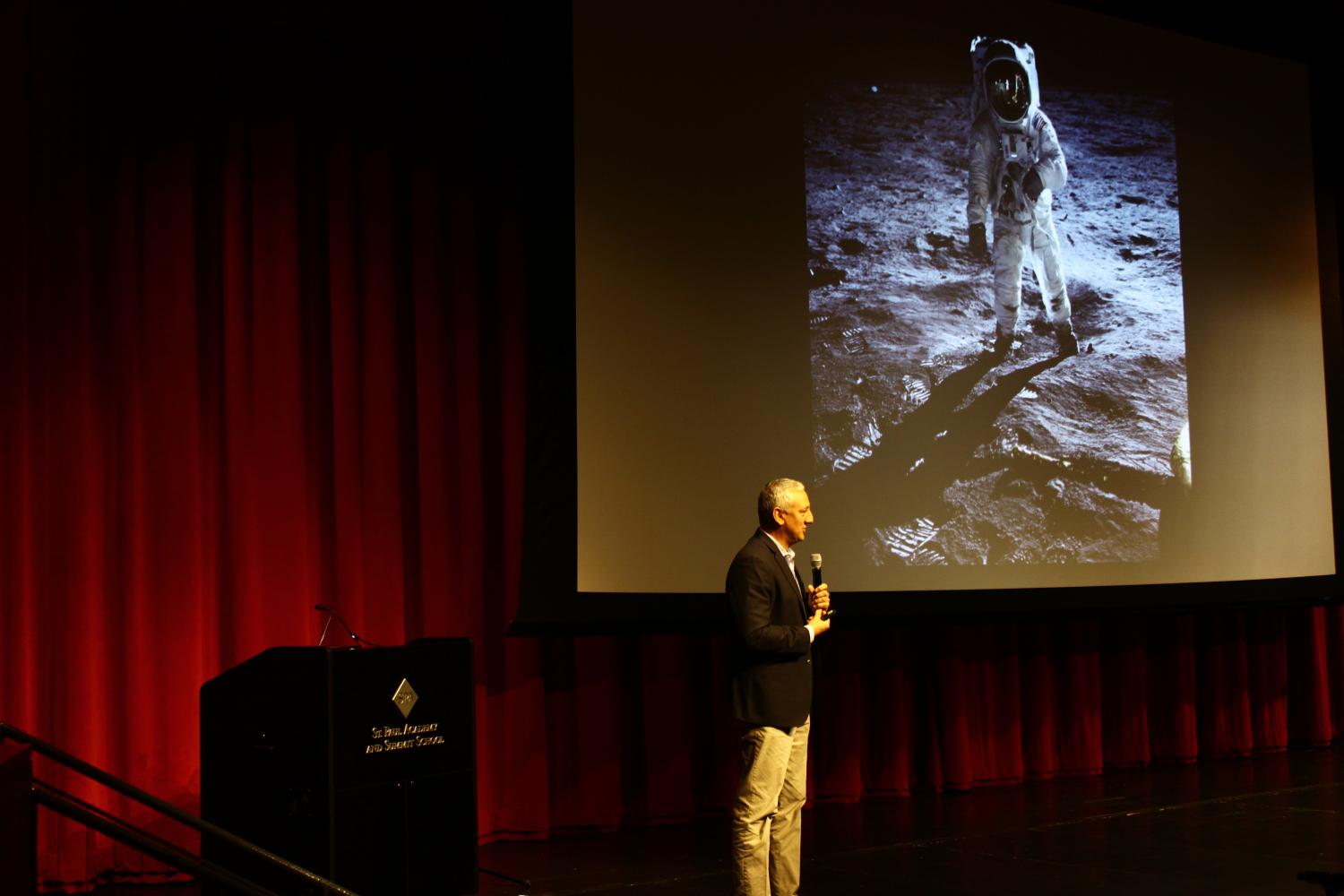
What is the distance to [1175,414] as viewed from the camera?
6.36 metres

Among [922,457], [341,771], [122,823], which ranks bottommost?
[341,771]

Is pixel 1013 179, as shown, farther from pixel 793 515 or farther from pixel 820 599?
pixel 820 599

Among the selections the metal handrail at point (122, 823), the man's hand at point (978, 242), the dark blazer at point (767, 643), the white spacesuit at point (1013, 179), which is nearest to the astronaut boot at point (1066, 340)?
the white spacesuit at point (1013, 179)

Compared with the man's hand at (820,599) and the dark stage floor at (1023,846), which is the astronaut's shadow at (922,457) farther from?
the man's hand at (820,599)

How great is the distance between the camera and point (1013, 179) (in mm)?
6012

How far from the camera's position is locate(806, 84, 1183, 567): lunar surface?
553 centimetres

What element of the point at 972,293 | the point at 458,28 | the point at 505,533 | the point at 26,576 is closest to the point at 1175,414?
the point at 972,293

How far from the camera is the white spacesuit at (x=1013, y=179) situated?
232 inches

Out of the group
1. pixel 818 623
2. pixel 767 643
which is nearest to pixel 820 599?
pixel 818 623

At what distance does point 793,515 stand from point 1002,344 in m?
2.43

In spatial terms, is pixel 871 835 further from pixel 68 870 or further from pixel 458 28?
pixel 458 28

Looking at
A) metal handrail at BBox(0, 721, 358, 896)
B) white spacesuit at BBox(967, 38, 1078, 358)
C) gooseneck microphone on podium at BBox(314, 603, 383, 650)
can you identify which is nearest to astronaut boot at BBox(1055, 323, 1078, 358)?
white spacesuit at BBox(967, 38, 1078, 358)

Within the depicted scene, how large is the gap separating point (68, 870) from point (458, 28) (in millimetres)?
3625

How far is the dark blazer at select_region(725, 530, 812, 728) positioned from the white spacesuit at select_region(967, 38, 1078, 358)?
2.52 m
